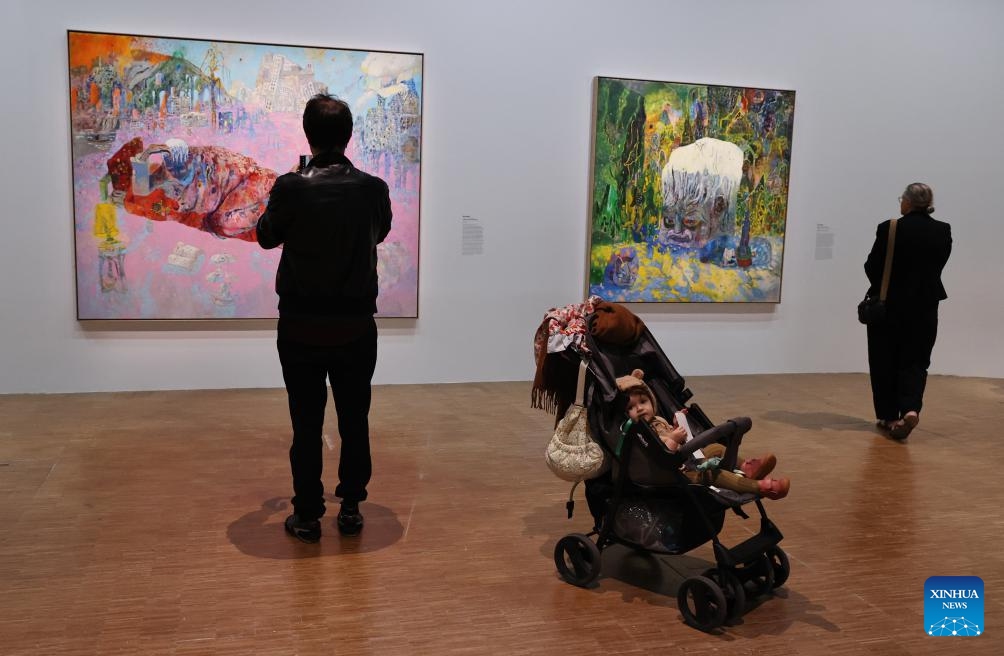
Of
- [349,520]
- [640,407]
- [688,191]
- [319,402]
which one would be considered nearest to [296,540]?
[349,520]

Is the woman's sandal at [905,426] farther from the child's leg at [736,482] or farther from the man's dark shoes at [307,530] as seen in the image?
the man's dark shoes at [307,530]

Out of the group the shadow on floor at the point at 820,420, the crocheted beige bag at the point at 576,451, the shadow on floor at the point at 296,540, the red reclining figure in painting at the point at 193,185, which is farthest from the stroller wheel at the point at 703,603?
the red reclining figure in painting at the point at 193,185

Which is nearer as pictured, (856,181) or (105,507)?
(105,507)

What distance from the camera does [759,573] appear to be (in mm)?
3904

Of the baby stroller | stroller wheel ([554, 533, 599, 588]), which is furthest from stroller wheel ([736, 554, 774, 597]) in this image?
stroller wheel ([554, 533, 599, 588])

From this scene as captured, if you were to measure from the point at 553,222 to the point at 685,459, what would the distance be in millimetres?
5074

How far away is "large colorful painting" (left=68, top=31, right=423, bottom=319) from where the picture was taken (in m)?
7.37

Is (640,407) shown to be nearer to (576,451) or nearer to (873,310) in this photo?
(576,451)

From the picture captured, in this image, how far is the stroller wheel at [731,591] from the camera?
3615 mm

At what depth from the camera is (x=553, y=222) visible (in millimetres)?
8547

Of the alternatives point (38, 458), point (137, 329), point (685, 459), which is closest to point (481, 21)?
point (137, 329)

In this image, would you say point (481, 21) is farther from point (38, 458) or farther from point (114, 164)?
point (38, 458)

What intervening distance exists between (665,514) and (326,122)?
86.4 inches

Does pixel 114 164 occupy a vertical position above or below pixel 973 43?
below
